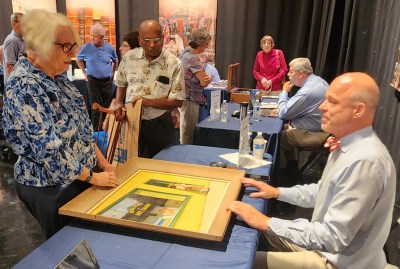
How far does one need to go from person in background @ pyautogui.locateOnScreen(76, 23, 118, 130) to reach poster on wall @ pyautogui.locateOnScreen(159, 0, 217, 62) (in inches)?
54.9

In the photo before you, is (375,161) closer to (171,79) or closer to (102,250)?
(102,250)

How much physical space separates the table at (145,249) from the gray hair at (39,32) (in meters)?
0.61

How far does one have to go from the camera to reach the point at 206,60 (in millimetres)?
6105

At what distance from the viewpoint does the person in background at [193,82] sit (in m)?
3.26

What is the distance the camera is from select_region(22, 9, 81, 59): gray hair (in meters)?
1.22

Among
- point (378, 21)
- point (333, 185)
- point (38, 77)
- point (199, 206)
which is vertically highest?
point (378, 21)

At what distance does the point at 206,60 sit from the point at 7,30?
374 centimetres

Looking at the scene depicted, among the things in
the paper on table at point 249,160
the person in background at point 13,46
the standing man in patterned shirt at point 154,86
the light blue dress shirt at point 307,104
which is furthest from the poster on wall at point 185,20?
the paper on table at point 249,160

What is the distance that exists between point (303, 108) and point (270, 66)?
221 cm

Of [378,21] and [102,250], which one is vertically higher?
[378,21]

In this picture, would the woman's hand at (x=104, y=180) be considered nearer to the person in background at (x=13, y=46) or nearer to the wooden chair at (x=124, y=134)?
the wooden chair at (x=124, y=134)

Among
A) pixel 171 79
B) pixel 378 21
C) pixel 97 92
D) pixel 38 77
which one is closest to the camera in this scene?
pixel 38 77

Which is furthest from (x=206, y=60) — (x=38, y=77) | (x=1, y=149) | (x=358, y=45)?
(x=38, y=77)

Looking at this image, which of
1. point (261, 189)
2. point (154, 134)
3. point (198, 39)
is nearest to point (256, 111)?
point (198, 39)
